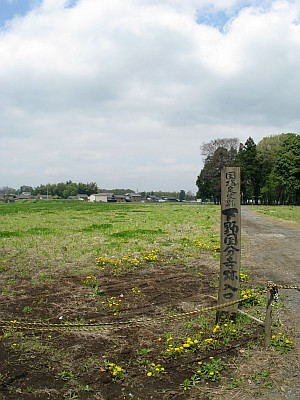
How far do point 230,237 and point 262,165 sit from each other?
67437 millimetres

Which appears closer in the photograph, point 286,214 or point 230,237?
point 230,237

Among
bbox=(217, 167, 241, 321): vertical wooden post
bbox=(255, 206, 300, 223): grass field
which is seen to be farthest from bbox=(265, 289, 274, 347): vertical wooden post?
bbox=(255, 206, 300, 223): grass field

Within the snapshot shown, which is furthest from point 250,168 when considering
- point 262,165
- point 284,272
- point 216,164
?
point 284,272

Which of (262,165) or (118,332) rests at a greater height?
(262,165)

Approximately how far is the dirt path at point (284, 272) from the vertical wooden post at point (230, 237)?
101cm

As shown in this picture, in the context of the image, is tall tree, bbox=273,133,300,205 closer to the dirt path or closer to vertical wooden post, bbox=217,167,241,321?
the dirt path

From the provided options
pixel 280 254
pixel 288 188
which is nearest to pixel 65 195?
pixel 288 188

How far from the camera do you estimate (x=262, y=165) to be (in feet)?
227

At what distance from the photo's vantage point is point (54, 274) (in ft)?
29.0

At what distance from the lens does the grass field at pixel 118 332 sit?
3.99m

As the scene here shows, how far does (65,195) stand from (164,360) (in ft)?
464

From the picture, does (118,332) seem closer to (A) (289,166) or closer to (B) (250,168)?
(A) (289,166)

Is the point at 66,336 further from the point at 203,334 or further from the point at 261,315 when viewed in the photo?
the point at 261,315

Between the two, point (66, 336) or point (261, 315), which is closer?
point (66, 336)
